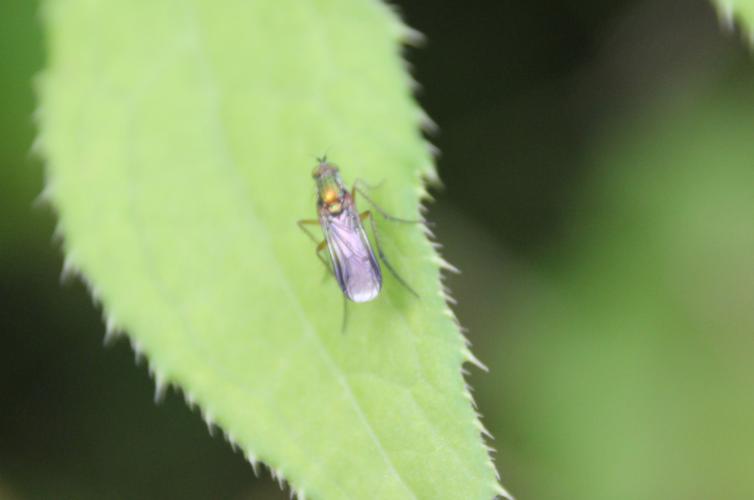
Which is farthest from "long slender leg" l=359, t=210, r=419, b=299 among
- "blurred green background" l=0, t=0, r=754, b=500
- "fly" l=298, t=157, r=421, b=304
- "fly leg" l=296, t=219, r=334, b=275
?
"blurred green background" l=0, t=0, r=754, b=500

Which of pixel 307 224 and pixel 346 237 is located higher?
pixel 307 224

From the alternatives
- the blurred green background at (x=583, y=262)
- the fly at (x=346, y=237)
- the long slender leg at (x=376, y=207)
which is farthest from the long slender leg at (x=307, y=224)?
the blurred green background at (x=583, y=262)

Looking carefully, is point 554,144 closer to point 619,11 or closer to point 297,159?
point 619,11

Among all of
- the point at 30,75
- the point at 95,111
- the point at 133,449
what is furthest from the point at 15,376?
the point at 95,111

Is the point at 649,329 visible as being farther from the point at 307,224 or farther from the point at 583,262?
the point at 307,224

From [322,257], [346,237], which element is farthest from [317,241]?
[346,237]

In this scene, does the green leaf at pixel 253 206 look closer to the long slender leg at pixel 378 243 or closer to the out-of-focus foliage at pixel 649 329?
the long slender leg at pixel 378 243
